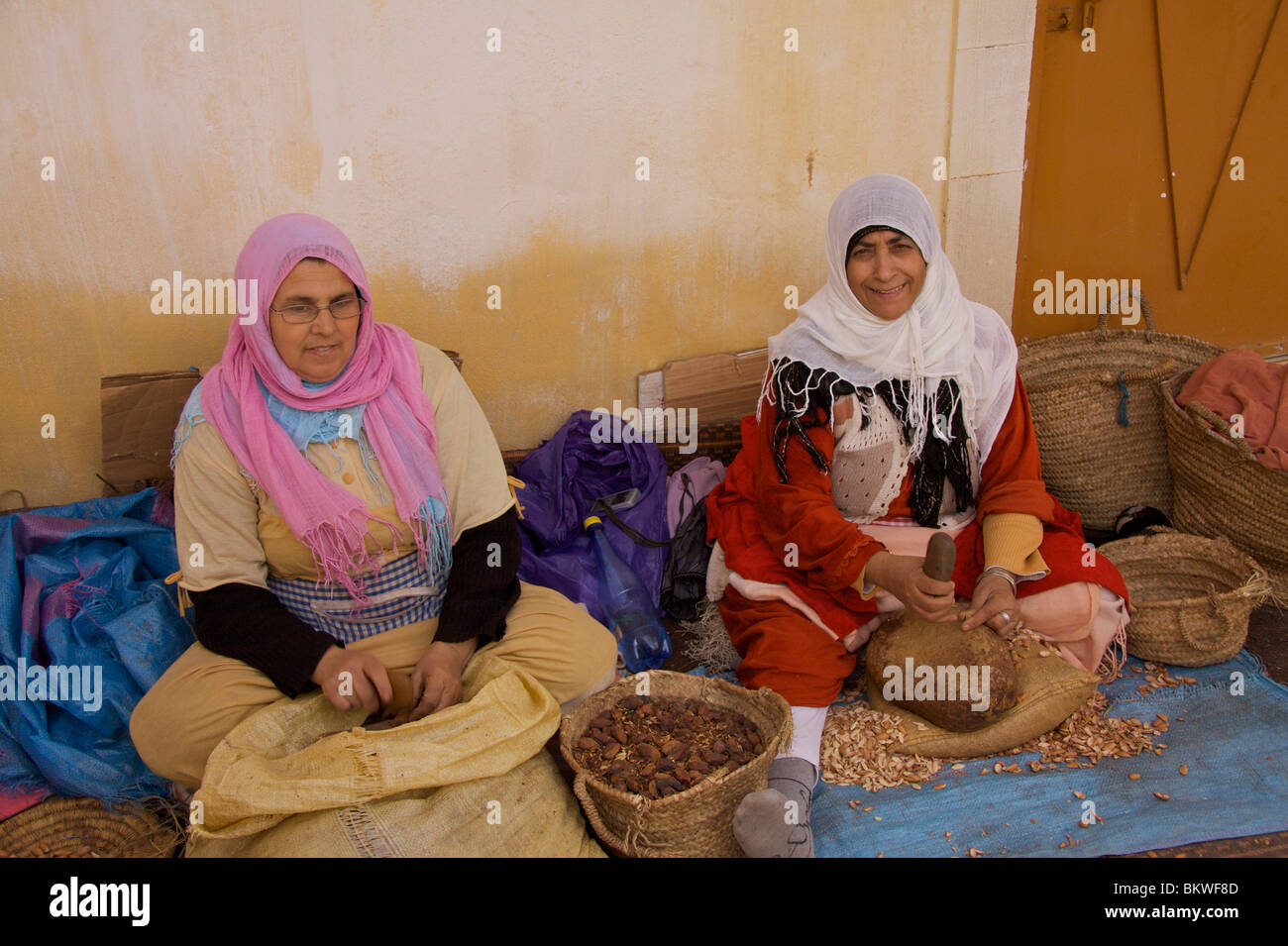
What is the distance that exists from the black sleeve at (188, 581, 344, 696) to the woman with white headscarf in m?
1.14

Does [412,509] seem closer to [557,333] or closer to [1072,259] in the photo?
[557,333]

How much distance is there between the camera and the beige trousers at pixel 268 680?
217 centimetres

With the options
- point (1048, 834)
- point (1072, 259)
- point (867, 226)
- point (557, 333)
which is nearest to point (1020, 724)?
point (1048, 834)

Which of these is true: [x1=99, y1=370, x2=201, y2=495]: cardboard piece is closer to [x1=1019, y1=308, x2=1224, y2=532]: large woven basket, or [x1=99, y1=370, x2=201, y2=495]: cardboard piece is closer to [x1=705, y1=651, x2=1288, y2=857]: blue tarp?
[x1=705, y1=651, x2=1288, y2=857]: blue tarp

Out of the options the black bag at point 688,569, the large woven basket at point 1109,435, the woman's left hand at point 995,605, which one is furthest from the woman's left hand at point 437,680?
the large woven basket at point 1109,435

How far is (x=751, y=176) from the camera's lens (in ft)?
11.7

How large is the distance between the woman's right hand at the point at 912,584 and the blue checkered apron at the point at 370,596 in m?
1.16

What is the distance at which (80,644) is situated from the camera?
2.54 m

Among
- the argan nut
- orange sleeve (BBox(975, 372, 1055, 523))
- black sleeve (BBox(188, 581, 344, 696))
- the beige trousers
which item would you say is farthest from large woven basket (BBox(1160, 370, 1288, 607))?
black sleeve (BBox(188, 581, 344, 696))

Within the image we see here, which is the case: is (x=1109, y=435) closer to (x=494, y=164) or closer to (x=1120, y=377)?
(x=1120, y=377)

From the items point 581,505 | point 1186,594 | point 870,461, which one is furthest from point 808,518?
point 1186,594

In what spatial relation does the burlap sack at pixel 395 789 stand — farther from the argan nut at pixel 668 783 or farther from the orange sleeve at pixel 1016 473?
the orange sleeve at pixel 1016 473

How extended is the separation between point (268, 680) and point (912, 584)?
1.59 meters

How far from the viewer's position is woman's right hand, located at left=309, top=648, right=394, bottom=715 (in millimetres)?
2186
